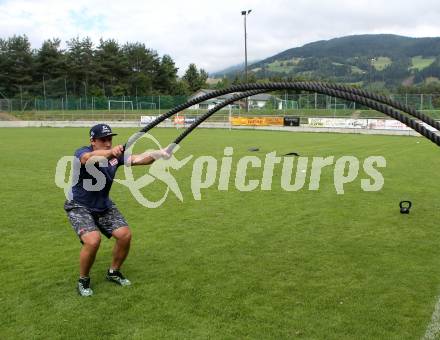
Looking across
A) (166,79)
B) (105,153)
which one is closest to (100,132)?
(105,153)

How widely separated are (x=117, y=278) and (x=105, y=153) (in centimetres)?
179

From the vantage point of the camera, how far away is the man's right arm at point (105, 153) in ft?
19.6

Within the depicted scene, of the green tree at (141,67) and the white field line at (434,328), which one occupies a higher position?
the green tree at (141,67)

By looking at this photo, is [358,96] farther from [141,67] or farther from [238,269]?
[141,67]

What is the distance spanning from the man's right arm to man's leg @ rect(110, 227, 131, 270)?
1058 millimetres

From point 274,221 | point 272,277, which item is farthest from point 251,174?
point 272,277

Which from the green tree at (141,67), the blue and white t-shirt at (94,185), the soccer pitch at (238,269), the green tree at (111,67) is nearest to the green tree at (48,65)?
the green tree at (111,67)

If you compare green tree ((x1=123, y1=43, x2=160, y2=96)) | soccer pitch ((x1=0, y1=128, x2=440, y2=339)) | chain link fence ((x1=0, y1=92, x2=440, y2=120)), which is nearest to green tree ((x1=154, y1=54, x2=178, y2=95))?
green tree ((x1=123, y1=43, x2=160, y2=96))

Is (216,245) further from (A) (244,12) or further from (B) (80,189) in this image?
(A) (244,12)

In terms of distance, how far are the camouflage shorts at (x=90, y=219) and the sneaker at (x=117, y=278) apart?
1.70 ft

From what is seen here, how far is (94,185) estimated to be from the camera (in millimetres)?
6742

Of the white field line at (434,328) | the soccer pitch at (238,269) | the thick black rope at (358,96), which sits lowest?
the white field line at (434,328)

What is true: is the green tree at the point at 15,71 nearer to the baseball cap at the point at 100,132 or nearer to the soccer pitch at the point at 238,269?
the soccer pitch at the point at 238,269

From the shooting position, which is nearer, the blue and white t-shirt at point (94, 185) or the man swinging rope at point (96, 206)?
the man swinging rope at point (96, 206)
